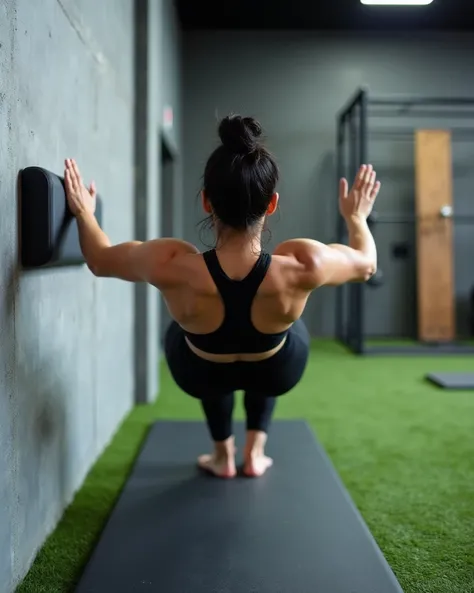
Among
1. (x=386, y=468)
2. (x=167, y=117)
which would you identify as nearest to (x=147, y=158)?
(x=167, y=117)

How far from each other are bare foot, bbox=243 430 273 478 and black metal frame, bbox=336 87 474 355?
270 centimetres

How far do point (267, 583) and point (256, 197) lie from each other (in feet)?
2.71

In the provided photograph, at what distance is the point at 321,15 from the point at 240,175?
422cm

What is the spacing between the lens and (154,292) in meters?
3.23

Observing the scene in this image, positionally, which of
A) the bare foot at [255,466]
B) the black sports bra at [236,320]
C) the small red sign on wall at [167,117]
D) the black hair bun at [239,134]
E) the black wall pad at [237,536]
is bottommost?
the black wall pad at [237,536]

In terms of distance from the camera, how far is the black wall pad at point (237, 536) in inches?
50.6

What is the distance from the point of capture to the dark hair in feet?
4.63

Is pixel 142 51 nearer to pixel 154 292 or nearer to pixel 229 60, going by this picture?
pixel 154 292

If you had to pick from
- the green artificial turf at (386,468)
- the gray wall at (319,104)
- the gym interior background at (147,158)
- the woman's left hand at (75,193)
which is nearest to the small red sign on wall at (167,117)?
the gym interior background at (147,158)

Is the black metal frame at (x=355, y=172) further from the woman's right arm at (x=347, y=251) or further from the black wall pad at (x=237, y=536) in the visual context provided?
the woman's right arm at (x=347, y=251)

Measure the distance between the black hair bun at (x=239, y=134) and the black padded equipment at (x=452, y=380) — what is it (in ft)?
7.66

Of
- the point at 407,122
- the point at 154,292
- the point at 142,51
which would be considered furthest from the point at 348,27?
the point at 154,292

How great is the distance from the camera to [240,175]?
4.61 ft

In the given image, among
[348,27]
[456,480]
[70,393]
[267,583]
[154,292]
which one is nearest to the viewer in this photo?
[267,583]
